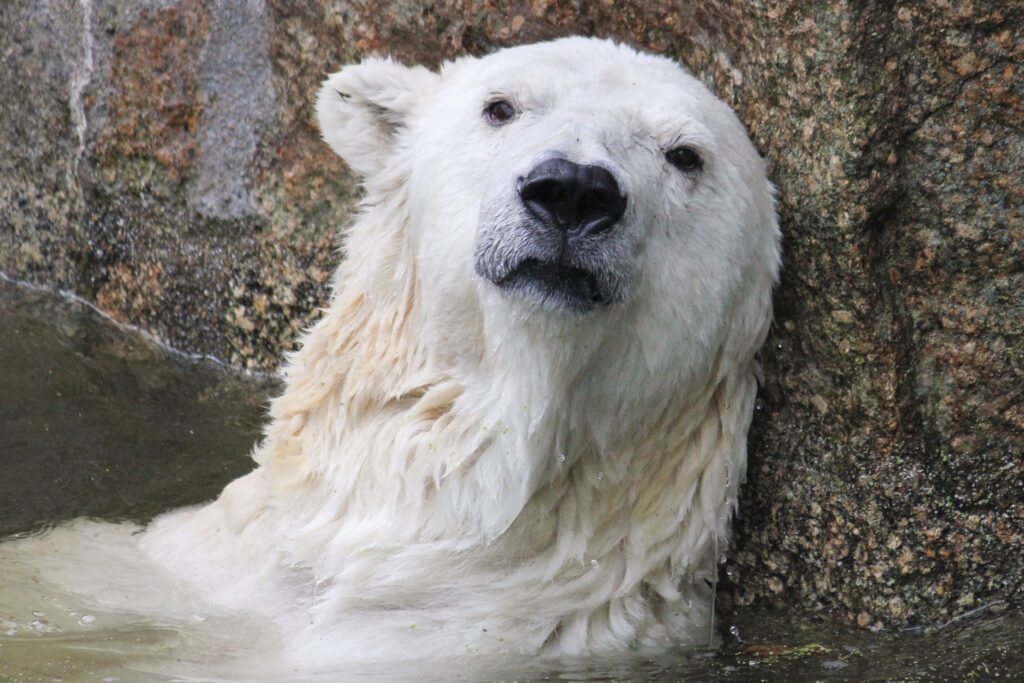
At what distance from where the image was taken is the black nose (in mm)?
3045

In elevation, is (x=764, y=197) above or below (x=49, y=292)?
below

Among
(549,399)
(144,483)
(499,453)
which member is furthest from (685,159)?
(144,483)

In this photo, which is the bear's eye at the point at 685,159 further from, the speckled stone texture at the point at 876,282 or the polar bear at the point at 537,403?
the speckled stone texture at the point at 876,282

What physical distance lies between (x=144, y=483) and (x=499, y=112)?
7.23 ft

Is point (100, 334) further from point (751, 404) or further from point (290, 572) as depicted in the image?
point (751, 404)

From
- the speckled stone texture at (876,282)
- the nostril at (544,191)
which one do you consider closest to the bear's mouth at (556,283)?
the nostril at (544,191)

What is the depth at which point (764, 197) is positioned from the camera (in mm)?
3607

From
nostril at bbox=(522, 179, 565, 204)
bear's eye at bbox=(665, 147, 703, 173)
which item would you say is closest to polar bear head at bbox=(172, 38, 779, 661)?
bear's eye at bbox=(665, 147, 703, 173)

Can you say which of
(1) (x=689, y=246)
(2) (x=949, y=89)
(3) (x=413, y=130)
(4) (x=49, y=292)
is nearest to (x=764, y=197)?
(1) (x=689, y=246)

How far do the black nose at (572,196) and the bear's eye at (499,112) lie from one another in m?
0.46

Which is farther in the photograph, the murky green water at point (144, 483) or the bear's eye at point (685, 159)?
the bear's eye at point (685, 159)

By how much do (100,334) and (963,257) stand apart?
384 centimetres

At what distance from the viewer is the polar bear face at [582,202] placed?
3.14 metres

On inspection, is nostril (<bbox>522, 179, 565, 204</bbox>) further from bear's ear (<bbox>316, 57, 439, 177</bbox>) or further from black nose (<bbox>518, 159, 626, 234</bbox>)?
bear's ear (<bbox>316, 57, 439, 177</bbox>)
